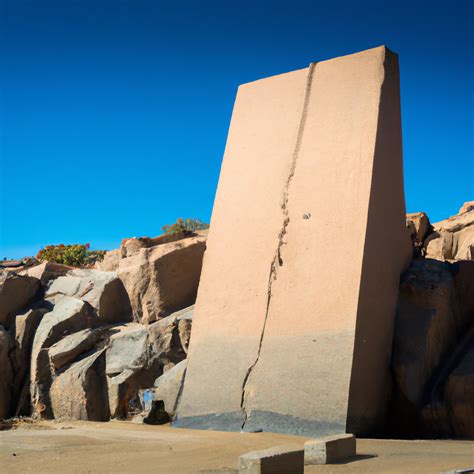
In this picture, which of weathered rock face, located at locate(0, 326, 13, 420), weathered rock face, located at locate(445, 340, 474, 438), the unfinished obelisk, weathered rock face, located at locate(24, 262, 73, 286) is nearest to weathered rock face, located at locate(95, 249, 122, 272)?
weathered rock face, located at locate(24, 262, 73, 286)

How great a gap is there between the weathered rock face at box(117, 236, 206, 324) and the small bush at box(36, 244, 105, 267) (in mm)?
9819

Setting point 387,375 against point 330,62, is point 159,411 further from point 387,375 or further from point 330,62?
point 330,62

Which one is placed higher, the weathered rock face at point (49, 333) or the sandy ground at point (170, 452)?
the weathered rock face at point (49, 333)

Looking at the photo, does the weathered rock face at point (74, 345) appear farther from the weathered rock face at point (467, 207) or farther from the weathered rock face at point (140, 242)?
the weathered rock face at point (467, 207)

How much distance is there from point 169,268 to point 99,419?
85.3 inches

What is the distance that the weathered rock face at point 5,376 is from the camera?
346 inches

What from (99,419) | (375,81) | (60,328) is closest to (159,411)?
(99,419)

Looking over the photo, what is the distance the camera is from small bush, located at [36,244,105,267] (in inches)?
780

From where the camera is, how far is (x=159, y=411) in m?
7.44

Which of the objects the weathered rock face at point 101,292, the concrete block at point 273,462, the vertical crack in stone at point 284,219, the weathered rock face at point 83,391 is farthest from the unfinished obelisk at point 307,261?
the concrete block at point 273,462

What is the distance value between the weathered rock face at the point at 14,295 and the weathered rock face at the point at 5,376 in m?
0.37

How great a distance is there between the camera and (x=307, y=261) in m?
7.05

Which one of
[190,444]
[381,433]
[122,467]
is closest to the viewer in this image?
[122,467]

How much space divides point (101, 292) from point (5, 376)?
5.31 ft
